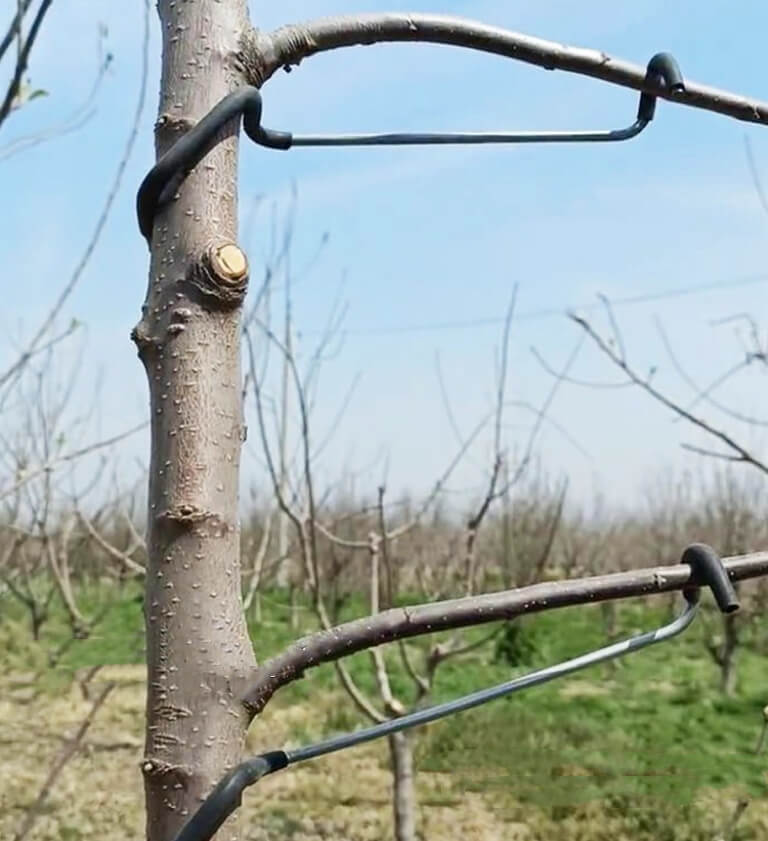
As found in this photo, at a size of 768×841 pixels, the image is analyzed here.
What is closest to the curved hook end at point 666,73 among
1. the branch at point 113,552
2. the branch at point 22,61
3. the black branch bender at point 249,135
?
the black branch bender at point 249,135

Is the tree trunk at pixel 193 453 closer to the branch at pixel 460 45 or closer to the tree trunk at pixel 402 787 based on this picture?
the branch at pixel 460 45

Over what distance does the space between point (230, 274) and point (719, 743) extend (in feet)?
20.0

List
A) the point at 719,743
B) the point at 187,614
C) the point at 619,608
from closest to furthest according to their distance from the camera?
1. the point at 187,614
2. the point at 719,743
3. the point at 619,608

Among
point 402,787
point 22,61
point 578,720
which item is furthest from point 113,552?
point 22,61

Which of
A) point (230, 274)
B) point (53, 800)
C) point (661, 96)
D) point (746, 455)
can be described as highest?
point (746, 455)

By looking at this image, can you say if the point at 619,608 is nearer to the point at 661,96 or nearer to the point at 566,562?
the point at 566,562

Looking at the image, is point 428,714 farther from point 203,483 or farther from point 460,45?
point 460,45

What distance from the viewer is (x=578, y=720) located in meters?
6.46

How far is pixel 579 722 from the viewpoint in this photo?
639 centimetres

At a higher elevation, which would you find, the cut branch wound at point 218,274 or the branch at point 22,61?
the branch at point 22,61

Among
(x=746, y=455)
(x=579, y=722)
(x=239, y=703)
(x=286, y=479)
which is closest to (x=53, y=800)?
(x=286, y=479)

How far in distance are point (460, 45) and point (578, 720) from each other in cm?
618

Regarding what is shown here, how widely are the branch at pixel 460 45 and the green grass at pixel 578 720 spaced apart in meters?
4.34

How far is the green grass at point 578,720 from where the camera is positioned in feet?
17.6
